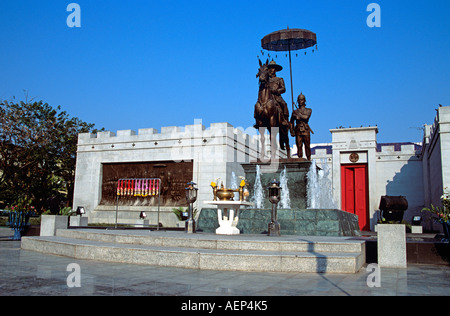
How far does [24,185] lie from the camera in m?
28.6

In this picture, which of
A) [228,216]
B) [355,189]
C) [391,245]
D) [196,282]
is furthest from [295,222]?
[355,189]

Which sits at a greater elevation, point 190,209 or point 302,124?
point 302,124

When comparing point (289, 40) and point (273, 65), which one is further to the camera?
point (289, 40)

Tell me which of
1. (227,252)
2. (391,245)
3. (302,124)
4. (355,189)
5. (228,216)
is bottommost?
(227,252)

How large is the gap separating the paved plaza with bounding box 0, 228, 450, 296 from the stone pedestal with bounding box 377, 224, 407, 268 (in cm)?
50

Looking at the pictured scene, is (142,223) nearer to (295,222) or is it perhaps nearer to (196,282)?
(295,222)

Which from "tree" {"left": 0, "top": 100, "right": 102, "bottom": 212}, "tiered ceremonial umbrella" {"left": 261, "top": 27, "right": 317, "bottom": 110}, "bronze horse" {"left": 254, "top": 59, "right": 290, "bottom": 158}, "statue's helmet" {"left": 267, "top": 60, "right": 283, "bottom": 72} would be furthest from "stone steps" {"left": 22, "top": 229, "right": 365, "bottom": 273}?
"tree" {"left": 0, "top": 100, "right": 102, "bottom": 212}

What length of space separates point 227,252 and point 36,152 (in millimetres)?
27375

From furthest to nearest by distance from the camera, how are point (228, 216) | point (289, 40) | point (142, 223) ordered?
point (142, 223)
point (289, 40)
point (228, 216)

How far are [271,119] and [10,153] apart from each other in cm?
2389

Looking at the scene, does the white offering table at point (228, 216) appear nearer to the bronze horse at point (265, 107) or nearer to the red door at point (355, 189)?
the bronze horse at point (265, 107)

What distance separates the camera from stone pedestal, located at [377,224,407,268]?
865 cm

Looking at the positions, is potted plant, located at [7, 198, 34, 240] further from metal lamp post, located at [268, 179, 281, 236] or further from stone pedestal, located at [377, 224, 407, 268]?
stone pedestal, located at [377, 224, 407, 268]

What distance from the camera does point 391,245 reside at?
873 cm
